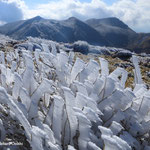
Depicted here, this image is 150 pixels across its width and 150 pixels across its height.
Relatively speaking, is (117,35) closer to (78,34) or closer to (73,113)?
(78,34)

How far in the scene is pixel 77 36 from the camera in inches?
5571

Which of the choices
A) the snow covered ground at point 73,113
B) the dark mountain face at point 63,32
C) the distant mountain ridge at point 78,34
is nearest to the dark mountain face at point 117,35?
the distant mountain ridge at point 78,34

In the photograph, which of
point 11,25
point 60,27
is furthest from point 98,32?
point 11,25

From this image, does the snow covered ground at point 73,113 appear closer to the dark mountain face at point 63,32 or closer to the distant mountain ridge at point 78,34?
the distant mountain ridge at point 78,34

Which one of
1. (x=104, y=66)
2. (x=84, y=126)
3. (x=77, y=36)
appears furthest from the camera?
(x=77, y=36)

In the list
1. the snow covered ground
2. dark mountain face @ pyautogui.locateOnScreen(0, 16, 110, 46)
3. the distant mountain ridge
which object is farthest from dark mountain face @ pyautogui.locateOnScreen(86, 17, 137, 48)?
the snow covered ground

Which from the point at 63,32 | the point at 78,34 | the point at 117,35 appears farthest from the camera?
the point at 117,35

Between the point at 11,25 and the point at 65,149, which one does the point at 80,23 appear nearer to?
the point at 11,25

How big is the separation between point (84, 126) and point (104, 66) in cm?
76

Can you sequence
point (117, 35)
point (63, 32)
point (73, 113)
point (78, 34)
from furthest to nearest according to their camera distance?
point (117, 35)
point (78, 34)
point (63, 32)
point (73, 113)

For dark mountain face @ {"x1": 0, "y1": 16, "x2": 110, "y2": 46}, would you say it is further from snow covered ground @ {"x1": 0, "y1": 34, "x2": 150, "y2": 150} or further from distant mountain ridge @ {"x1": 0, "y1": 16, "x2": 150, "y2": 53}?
snow covered ground @ {"x1": 0, "y1": 34, "x2": 150, "y2": 150}

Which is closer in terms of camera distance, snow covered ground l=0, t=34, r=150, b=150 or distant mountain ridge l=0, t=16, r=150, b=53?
snow covered ground l=0, t=34, r=150, b=150

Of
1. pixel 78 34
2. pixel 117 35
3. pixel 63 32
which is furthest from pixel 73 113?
pixel 117 35

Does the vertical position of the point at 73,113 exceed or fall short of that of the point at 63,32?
it falls short
